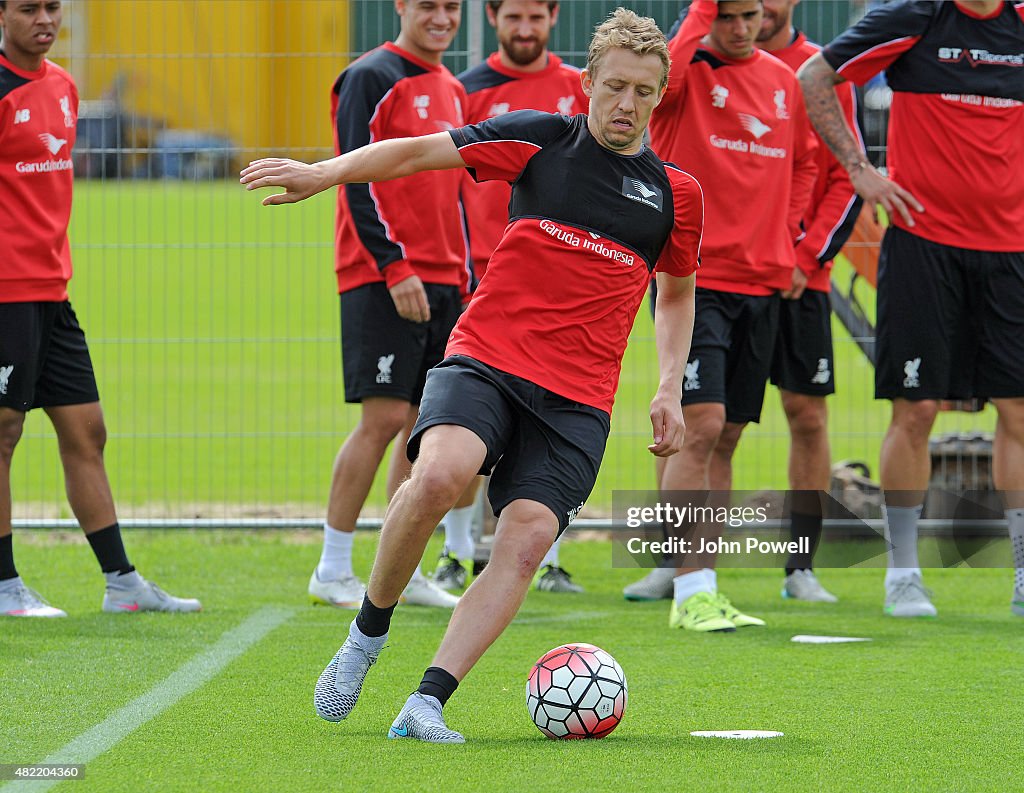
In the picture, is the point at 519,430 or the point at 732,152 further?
the point at 732,152

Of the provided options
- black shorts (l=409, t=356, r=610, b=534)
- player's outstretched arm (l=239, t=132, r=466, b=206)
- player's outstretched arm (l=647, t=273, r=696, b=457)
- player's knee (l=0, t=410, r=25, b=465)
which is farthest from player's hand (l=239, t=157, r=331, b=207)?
player's knee (l=0, t=410, r=25, b=465)

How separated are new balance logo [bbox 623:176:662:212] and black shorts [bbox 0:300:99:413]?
9.96 feet

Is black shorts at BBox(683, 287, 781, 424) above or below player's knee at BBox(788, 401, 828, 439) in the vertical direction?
above

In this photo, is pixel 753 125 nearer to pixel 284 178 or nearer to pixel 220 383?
pixel 284 178

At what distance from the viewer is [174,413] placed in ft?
43.2

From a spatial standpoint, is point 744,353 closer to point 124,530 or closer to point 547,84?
point 547,84

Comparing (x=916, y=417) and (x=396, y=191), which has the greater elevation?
(x=396, y=191)

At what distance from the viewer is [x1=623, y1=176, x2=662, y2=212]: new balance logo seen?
5164 mm

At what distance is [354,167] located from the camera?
477 centimetres

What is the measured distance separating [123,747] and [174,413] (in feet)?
28.8

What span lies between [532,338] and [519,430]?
0.96 ft

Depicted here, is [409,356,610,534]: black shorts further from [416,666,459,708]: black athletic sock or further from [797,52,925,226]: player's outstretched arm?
[797,52,925,226]: player's outstretched arm

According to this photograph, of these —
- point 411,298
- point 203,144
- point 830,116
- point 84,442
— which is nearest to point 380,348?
point 411,298

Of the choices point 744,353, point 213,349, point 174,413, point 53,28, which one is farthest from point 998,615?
point 174,413
